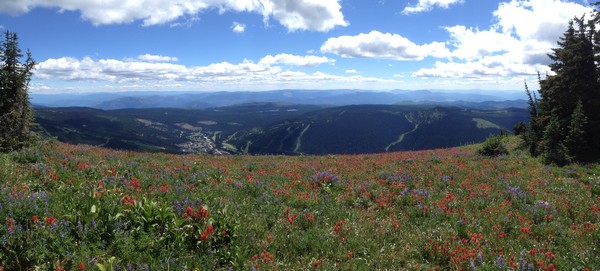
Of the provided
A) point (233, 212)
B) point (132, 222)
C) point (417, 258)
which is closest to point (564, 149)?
point (417, 258)

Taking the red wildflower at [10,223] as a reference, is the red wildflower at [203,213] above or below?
below

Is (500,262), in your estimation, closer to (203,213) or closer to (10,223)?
(203,213)

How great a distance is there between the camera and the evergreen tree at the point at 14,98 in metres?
14.4

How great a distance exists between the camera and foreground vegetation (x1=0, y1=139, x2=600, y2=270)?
5113 mm

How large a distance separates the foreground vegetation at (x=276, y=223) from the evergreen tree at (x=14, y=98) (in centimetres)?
385

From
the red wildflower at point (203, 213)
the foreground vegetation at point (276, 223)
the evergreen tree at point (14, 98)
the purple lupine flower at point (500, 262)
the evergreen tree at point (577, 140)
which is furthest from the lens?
the evergreen tree at point (577, 140)

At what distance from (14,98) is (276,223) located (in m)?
16.9

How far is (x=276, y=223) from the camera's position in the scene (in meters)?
7.75

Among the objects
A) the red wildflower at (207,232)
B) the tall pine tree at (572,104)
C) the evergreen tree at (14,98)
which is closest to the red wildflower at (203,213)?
the red wildflower at (207,232)

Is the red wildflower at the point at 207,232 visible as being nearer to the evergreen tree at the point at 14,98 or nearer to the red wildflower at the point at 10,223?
the red wildflower at the point at 10,223

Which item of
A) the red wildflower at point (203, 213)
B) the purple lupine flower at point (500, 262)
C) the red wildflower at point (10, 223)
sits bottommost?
the purple lupine flower at point (500, 262)

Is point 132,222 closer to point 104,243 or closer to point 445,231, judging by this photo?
point 104,243

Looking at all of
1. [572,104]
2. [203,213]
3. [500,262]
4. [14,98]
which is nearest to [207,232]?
[203,213]

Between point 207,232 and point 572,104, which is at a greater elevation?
point 572,104
